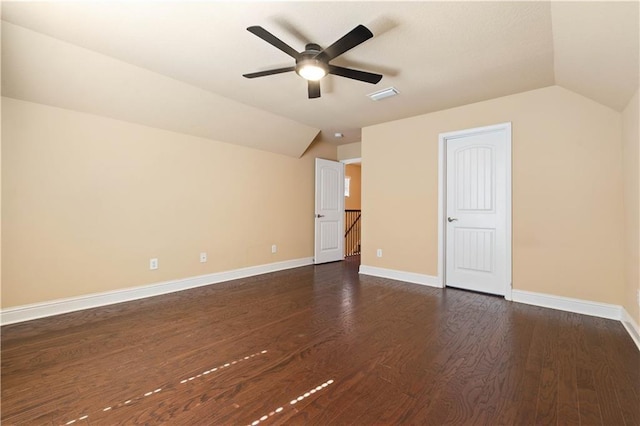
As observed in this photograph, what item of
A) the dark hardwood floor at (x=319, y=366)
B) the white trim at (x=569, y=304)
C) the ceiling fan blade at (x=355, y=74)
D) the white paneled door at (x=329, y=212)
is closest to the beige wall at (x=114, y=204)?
the dark hardwood floor at (x=319, y=366)

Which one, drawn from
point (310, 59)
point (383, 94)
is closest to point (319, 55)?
point (310, 59)

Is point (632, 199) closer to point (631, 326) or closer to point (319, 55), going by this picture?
point (631, 326)

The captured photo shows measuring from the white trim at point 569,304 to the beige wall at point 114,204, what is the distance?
12.4 ft

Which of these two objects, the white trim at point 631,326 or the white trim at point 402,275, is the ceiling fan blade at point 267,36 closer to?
the white trim at point 402,275

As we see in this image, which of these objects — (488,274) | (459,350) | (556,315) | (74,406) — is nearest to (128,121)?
(74,406)

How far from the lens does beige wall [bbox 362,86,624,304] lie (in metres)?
2.84

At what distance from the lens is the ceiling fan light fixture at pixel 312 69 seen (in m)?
2.27

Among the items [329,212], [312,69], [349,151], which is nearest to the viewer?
[312,69]

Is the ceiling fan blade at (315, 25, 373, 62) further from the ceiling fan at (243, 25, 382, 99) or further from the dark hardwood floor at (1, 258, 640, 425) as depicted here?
the dark hardwood floor at (1, 258, 640, 425)

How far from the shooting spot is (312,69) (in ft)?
7.67

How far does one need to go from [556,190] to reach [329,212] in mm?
3708

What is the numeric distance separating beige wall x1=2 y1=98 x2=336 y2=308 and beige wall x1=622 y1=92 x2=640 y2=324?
446 centimetres

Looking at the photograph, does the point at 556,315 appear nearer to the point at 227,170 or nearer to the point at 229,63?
the point at 229,63

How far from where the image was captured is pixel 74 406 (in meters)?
1.55
